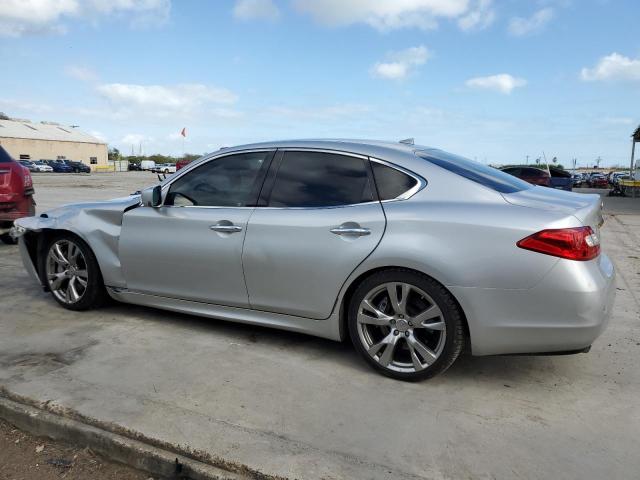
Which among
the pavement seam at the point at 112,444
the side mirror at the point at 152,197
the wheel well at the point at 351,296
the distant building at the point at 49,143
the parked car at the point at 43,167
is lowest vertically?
the pavement seam at the point at 112,444

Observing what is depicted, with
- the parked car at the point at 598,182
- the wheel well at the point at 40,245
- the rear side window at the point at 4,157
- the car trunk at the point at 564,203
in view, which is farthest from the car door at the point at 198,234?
the parked car at the point at 598,182

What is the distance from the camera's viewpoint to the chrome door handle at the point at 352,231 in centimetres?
324

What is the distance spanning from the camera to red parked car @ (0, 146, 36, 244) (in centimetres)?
707

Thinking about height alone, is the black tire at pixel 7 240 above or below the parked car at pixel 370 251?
below

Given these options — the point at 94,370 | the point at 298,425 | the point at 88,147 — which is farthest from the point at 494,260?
the point at 88,147

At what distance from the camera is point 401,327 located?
3166mm

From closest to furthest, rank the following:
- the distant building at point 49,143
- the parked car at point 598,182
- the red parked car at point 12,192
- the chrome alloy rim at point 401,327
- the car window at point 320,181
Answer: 1. the chrome alloy rim at point 401,327
2. the car window at point 320,181
3. the red parked car at point 12,192
4. the parked car at point 598,182
5. the distant building at point 49,143

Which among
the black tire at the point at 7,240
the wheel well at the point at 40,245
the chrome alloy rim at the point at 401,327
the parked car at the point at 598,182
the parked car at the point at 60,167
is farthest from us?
the parked car at the point at 60,167

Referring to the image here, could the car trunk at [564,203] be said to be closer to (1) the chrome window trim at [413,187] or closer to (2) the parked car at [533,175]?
(1) the chrome window trim at [413,187]

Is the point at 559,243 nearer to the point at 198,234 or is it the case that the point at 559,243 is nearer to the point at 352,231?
the point at 352,231

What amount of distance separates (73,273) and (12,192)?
3439mm

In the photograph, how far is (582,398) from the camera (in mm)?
3057

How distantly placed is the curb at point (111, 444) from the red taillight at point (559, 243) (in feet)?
6.15

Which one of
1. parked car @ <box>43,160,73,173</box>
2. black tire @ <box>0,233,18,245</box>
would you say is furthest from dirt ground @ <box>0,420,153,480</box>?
parked car @ <box>43,160,73,173</box>
